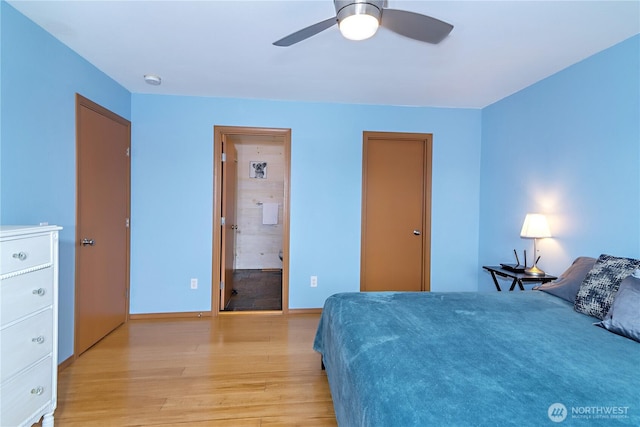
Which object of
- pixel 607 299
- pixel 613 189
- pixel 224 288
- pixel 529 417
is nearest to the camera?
pixel 529 417

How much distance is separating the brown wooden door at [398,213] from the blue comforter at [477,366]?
1678 mm

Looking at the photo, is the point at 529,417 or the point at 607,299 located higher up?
the point at 607,299

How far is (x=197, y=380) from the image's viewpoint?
2.10 meters

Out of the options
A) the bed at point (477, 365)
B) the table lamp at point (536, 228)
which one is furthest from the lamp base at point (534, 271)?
the bed at point (477, 365)

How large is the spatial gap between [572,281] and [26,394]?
10.3 ft

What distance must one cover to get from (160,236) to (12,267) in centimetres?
190

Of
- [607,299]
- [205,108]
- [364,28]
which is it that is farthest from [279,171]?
[607,299]

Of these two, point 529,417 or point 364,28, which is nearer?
point 529,417

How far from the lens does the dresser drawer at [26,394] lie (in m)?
1.32

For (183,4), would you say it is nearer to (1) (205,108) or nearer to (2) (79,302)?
(1) (205,108)

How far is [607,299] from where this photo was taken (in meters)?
1.70

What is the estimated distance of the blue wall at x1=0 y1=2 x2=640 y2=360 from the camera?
196cm

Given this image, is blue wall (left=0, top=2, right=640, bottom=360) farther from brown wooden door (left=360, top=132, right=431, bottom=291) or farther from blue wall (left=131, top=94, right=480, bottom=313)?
brown wooden door (left=360, top=132, right=431, bottom=291)

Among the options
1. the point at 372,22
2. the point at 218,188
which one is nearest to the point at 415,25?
the point at 372,22
